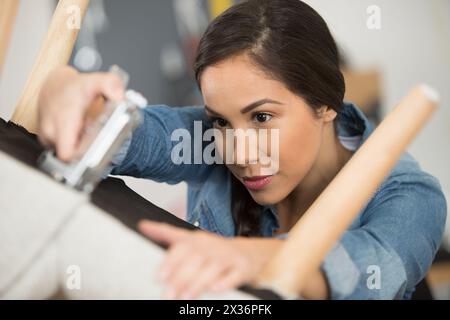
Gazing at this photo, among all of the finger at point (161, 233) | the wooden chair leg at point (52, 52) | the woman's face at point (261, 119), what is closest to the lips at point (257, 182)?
the woman's face at point (261, 119)

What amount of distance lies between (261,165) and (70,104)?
1.05ft

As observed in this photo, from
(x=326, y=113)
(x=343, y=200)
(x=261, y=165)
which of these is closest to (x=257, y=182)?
(x=261, y=165)

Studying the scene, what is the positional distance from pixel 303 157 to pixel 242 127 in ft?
0.38

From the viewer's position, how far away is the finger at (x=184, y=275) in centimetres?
32

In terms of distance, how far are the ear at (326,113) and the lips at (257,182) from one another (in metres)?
0.12

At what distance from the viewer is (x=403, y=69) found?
206 cm

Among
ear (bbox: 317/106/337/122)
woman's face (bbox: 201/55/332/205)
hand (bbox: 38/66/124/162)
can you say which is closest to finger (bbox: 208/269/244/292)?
hand (bbox: 38/66/124/162)

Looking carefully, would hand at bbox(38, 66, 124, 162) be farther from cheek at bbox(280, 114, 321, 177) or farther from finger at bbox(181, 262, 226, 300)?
cheek at bbox(280, 114, 321, 177)

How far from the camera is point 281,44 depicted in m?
0.71

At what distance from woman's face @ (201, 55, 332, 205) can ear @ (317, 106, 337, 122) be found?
1cm

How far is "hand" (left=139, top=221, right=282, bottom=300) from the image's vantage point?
319 millimetres

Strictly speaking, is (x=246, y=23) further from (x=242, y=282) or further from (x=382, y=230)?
(x=242, y=282)

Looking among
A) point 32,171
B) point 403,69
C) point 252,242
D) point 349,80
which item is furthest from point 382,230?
point 403,69

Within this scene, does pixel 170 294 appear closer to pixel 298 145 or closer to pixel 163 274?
pixel 163 274
